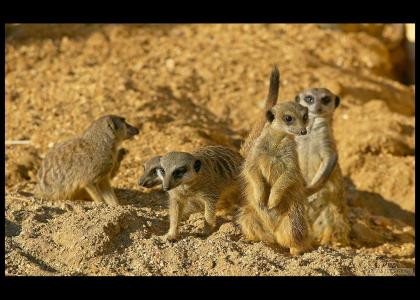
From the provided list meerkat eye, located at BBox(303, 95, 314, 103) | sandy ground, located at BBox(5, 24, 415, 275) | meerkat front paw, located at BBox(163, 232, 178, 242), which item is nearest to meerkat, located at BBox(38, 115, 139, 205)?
sandy ground, located at BBox(5, 24, 415, 275)

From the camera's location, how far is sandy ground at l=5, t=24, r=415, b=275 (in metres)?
4.15

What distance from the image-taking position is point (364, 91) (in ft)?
27.0

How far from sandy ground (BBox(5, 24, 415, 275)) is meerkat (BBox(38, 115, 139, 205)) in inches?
6.6

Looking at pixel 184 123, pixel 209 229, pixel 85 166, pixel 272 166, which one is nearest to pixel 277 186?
pixel 272 166

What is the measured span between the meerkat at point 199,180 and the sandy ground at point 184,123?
12cm

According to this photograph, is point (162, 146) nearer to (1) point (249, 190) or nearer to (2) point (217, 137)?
(2) point (217, 137)

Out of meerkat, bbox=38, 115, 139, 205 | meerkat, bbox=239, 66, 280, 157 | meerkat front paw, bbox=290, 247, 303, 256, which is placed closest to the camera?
meerkat front paw, bbox=290, 247, 303, 256

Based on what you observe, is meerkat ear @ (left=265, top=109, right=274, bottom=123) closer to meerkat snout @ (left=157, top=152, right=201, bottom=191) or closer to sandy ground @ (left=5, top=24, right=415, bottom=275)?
meerkat snout @ (left=157, top=152, right=201, bottom=191)

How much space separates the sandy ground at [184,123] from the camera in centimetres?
415

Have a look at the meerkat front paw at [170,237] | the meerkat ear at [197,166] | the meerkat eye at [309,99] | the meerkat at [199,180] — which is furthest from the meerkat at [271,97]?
the meerkat front paw at [170,237]

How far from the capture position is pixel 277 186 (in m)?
4.48

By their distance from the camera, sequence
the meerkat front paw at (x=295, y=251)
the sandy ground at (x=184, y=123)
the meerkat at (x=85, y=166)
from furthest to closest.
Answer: the meerkat at (x=85, y=166)
the meerkat front paw at (x=295, y=251)
the sandy ground at (x=184, y=123)

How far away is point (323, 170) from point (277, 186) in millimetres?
1312

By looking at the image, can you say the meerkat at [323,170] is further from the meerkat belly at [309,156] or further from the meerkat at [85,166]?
the meerkat at [85,166]
